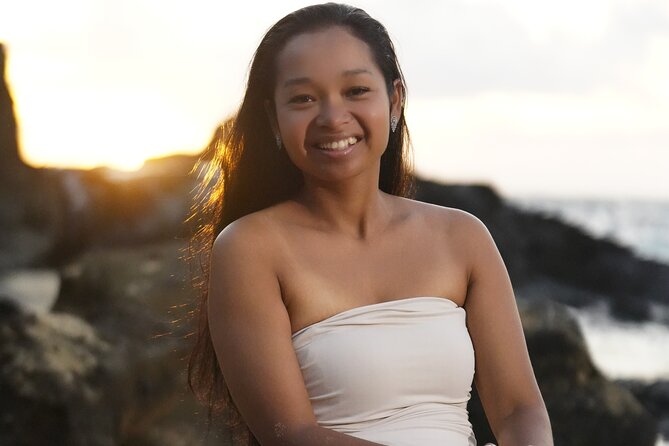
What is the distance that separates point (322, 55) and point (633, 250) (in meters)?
19.7

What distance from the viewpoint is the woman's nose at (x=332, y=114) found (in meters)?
2.49

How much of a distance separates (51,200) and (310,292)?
1032 centimetres

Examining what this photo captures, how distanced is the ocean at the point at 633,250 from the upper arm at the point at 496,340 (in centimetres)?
592

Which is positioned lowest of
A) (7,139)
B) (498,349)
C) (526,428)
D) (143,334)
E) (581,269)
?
(581,269)

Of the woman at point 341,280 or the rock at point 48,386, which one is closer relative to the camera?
the woman at point 341,280

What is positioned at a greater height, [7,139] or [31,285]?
[7,139]

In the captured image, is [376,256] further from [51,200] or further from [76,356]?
[51,200]

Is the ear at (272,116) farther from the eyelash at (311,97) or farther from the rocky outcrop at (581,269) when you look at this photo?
the rocky outcrop at (581,269)

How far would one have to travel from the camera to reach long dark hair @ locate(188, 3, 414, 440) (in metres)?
2.65

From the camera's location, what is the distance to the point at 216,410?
294 cm

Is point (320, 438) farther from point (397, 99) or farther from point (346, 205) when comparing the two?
point (397, 99)

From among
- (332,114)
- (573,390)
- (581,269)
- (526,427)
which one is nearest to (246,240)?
(332,114)

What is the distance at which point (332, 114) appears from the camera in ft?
8.20

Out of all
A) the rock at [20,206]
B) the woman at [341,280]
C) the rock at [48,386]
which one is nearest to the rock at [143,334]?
the rock at [48,386]
